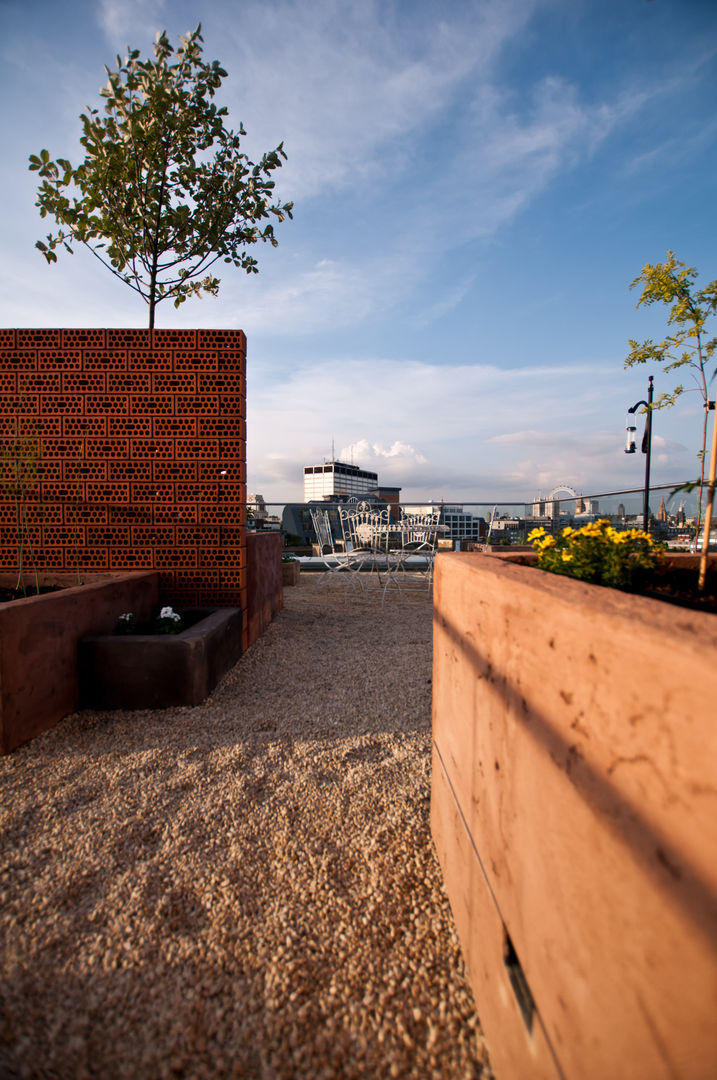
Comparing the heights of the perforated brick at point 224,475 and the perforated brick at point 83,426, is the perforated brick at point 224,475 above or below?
below

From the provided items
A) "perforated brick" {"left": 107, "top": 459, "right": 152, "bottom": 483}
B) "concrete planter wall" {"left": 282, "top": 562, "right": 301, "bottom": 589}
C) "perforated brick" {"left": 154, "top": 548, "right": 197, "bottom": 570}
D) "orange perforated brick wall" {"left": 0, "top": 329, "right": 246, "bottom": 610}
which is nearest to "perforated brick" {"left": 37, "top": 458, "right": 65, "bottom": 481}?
"orange perforated brick wall" {"left": 0, "top": 329, "right": 246, "bottom": 610}

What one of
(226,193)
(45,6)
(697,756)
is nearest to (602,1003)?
(697,756)

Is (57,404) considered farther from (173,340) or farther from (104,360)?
(173,340)

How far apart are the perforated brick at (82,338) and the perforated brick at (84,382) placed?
18 cm

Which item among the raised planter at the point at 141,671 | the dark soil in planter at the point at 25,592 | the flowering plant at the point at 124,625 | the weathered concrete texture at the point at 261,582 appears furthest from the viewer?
the weathered concrete texture at the point at 261,582

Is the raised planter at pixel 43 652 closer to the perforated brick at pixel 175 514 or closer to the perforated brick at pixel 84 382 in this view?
the perforated brick at pixel 175 514

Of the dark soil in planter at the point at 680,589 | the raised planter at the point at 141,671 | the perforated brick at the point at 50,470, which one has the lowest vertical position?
the raised planter at the point at 141,671

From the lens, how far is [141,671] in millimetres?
2480

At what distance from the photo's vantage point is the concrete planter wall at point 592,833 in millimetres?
396

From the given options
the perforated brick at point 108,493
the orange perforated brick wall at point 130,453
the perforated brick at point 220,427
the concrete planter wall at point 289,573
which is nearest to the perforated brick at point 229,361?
the orange perforated brick wall at point 130,453

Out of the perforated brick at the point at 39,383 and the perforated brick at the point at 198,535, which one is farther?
the perforated brick at the point at 198,535

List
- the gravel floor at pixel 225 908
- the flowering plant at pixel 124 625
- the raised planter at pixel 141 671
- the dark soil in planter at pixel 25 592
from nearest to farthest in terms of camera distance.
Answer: the gravel floor at pixel 225 908
the raised planter at pixel 141 671
the flowering plant at pixel 124 625
the dark soil in planter at pixel 25 592

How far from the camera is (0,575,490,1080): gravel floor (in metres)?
0.91

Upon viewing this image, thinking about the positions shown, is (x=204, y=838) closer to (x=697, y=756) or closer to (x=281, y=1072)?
(x=281, y=1072)
